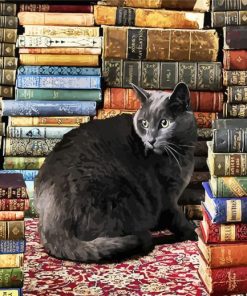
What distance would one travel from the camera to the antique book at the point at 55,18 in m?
2.65

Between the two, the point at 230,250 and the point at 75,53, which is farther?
the point at 75,53

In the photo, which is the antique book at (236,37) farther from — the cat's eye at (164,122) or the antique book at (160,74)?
the cat's eye at (164,122)

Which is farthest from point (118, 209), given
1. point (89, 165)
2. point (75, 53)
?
point (75, 53)

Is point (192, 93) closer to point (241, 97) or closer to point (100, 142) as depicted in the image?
point (241, 97)

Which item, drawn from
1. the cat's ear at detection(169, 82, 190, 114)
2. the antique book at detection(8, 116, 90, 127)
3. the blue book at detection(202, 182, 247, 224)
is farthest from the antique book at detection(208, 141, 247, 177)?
the antique book at detection(8, 116, 90, 127)

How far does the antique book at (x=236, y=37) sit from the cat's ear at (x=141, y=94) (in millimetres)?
431

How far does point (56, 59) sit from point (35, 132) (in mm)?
298

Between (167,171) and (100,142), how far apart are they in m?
0.26

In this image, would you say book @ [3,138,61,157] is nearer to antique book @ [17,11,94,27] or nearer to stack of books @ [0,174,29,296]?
antique book @ [17,11,94,27]

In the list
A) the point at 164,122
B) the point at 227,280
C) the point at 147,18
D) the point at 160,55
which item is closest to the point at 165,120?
the point at 164,122

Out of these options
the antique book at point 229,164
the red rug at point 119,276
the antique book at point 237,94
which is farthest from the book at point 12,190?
the antique book at point 237,94

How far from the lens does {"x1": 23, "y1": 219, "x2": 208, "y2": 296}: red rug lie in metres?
1.92

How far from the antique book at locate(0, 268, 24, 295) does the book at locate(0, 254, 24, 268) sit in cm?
1

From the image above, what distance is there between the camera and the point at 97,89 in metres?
2.68
